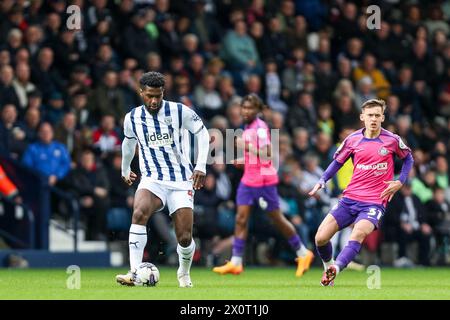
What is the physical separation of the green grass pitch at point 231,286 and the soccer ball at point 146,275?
0.15 m

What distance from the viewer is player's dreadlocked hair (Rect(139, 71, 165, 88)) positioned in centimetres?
1295

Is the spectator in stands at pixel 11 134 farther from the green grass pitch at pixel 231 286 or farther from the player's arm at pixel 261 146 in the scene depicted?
the player's arm at pixel 261 146

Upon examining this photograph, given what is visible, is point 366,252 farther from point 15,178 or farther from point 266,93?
point 15,178

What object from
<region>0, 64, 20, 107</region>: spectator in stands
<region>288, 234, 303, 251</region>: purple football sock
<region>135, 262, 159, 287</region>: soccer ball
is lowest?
<region>135, 262, 159, 287</region>: soccer ball

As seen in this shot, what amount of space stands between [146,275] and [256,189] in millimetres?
3966

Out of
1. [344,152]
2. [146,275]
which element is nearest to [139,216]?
[146,275]

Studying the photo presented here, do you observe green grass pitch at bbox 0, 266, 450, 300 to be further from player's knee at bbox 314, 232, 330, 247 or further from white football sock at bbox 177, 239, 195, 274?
player's knee at bbox 314, 232, 330, 247

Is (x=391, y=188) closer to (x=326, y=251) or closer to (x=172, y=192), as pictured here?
(x=326, y=251)

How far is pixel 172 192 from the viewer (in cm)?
1336

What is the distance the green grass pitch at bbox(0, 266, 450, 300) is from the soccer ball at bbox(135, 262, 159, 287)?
146 millimetres

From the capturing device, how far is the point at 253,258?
2061cm

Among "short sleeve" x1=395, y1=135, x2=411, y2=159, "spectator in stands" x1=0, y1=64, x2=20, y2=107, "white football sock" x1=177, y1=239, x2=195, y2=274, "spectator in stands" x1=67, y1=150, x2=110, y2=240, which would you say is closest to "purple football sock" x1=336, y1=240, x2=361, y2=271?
"short sleeve" x1=395, y1=135, x2=411, y2=159

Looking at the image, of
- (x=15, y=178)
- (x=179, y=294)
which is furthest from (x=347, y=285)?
Result: (x=15, y=178)
